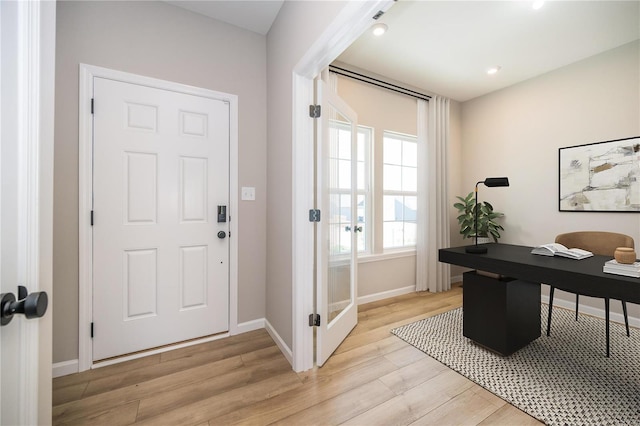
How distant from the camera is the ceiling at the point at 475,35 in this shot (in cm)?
213

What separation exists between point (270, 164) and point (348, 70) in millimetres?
1534

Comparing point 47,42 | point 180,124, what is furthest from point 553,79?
point 47,42

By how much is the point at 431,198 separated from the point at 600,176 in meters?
1.67

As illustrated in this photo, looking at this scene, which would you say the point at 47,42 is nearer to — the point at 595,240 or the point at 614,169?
the point at 595,240

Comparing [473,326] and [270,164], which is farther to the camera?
[270,164]

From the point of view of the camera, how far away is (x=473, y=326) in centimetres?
211

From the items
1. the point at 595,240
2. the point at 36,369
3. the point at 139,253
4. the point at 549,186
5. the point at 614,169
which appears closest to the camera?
the point at 36,369

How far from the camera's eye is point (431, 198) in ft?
11.7

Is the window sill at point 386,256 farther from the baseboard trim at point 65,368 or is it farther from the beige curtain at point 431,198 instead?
the baseboard trim at point 65,368

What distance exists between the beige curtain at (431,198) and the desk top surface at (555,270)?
1.33 m

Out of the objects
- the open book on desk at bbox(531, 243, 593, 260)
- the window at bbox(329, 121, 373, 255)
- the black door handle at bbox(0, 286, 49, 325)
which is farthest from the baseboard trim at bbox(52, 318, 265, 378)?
the open book on desk at bbox(531, 243, 593, 260)

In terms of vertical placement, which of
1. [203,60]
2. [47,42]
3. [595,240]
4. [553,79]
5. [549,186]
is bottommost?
[595,240]

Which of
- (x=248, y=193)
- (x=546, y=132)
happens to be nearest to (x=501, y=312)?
(x=248, y=193)

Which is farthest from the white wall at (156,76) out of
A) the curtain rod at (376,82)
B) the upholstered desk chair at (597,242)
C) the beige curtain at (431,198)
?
the upholstered desk chair at (597,242)
